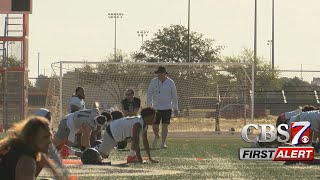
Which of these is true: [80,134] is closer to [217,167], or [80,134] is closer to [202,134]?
[217,167]

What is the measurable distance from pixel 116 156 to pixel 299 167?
4.67 meters

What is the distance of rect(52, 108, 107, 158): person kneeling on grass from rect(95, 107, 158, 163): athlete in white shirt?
682mm

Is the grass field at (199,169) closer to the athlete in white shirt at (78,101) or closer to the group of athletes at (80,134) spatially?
the group of athletes at (80,134)

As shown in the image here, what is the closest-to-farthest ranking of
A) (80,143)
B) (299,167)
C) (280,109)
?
1. (299,167)
2. (80,143)
3. (280,109)

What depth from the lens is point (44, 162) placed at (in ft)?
33.3

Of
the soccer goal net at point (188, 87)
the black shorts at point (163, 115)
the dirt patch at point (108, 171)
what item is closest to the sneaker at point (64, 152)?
the dirt patch at point (108, 171)

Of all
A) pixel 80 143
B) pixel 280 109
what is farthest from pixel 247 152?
pixel 280 109

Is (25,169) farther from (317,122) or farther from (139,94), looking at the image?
(139,94)

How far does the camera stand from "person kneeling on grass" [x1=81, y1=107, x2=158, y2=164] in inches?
737

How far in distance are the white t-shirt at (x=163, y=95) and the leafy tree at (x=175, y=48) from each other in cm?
5280

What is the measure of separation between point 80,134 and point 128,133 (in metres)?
2.44

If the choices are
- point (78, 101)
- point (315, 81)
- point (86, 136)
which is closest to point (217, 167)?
point (86, 136)

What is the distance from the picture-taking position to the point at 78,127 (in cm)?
2084

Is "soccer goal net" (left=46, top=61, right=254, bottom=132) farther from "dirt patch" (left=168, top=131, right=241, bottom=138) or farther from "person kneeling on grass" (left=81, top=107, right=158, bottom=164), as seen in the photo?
"person kneeling on grass" (left=81, top=107, right=158, bottom=164)
